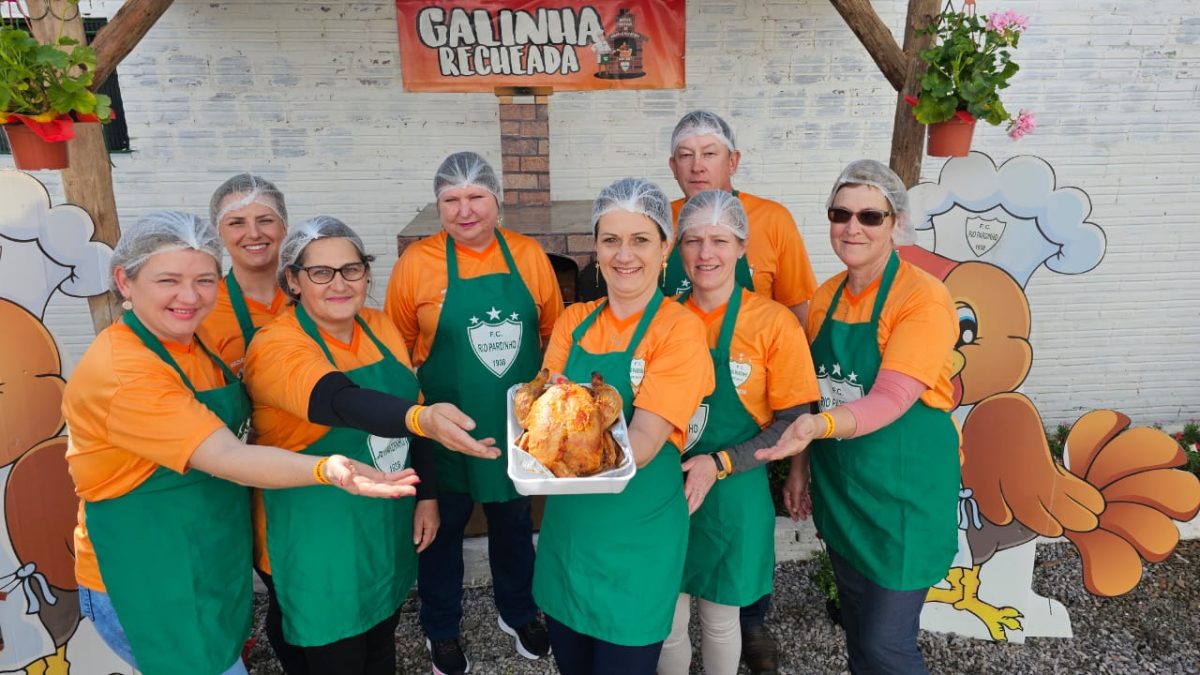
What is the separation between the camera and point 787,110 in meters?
4.93

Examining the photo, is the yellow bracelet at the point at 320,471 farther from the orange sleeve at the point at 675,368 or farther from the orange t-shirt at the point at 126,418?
the orange sleeve at the point at 675,368

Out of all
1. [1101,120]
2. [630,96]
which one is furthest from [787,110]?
[1101,120]

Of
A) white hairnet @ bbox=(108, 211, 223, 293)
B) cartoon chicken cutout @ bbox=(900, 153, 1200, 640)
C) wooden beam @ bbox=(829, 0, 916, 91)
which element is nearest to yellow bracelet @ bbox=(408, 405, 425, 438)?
white hairnet @ bbox=(108, 211, 223, 293)

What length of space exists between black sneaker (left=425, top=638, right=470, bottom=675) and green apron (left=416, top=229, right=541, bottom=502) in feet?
3.07

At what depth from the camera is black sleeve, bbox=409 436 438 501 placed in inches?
100

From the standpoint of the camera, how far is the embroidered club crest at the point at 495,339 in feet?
8.98

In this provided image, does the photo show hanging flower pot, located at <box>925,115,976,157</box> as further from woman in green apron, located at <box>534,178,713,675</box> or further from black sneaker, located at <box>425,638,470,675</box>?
black sneaker, located at <box>425,638,470,675</box>

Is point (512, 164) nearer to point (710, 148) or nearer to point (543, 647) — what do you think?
point (710, 148)

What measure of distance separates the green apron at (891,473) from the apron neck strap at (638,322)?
64 centimetres

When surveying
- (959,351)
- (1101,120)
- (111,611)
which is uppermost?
(1101,120)

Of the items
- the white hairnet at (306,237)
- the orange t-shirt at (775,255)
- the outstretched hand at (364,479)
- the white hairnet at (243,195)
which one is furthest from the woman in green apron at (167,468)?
the orange t-shirt at (775,255)

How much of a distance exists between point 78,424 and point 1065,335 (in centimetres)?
591

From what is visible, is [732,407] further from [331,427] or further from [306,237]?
[306,237]

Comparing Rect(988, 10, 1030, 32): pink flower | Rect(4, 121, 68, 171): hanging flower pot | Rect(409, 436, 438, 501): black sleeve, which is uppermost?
Rect(988, 10, 1030, 32): pink flower
